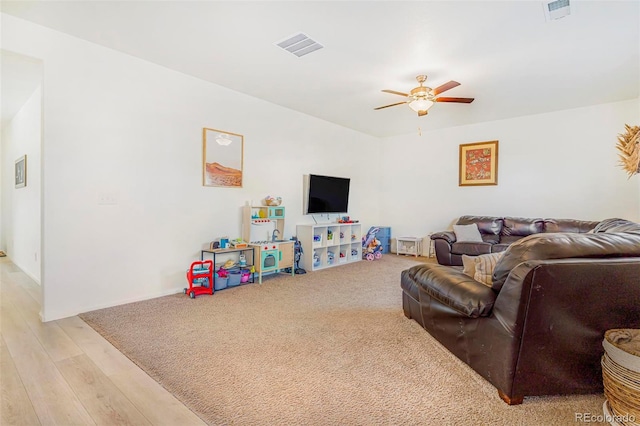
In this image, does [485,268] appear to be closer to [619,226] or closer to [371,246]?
[619,226]

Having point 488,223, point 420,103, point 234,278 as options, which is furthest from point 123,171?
point 488,223

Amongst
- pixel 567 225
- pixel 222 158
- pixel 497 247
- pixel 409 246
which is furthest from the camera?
pixel 409 246

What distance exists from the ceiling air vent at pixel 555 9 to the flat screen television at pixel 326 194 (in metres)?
3.53

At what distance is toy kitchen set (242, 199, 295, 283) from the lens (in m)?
4.21

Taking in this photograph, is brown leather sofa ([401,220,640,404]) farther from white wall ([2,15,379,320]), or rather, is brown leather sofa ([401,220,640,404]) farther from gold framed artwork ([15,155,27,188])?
gold framed artwork ([15,155,27,188])

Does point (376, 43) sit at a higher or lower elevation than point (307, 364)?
higher

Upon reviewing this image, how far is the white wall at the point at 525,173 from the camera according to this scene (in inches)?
189

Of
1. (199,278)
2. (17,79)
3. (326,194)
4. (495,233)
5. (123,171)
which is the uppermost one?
(17,79)

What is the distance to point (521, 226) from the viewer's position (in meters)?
5.16

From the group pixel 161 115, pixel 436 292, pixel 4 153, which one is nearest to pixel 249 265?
pixel 161 115

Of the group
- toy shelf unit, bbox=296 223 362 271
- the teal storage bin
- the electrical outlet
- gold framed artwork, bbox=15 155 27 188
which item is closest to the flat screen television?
toy shelf unit, bbox=296 223 362 271

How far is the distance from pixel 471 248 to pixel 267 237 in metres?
3.20

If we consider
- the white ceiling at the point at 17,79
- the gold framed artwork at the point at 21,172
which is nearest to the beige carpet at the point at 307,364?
the white ceiling at the point at 17,79

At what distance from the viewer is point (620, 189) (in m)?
4.73
